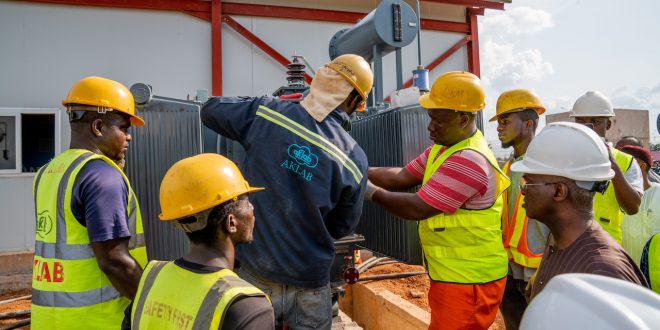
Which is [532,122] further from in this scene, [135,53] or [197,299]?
[135,53]

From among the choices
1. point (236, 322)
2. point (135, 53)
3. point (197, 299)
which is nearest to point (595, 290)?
point (236, 322)

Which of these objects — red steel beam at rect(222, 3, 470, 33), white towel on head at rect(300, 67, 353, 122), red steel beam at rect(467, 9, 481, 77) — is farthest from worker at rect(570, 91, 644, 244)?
red steel beam at rect(467, 9, 481, 77)

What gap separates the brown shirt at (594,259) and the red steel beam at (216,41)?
668 centimetres

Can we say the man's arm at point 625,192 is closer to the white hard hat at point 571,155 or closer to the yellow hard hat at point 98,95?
the white hard hat at point 571,155

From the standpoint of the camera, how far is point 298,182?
213cm

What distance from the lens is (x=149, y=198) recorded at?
2674 millimetres

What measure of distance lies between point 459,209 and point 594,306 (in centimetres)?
184

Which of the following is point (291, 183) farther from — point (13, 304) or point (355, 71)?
point (13, 304)

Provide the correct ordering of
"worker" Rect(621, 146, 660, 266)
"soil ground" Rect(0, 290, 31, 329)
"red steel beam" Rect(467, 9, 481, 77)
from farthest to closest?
1. "red steel beam" Rect(467, 9, 481, 77)
2. "soil ground" Rect(0, 290, 31, 329)
3. "worker" Rect(621, 146, 660, 266)

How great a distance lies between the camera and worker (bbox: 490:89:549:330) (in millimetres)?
2959

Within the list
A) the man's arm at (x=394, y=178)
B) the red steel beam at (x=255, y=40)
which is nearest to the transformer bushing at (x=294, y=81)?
the man's arm at (x=394, y=178)

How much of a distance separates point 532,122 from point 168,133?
7.84ft

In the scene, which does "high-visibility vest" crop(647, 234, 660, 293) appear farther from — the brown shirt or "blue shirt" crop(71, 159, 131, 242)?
"blue shirt" crop(71, 159, 131, 242)

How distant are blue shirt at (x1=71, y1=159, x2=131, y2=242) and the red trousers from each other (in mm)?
1660
